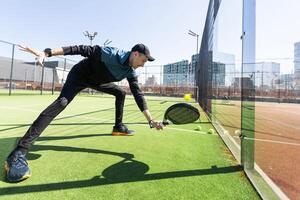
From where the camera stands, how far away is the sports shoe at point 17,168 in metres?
2.62

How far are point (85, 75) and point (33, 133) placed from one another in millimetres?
1144

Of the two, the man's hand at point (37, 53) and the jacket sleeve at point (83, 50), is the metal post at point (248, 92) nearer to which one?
the jacket sleeve at point (83, 50)

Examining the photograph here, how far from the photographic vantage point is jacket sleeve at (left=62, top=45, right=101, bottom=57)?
10.3 ft

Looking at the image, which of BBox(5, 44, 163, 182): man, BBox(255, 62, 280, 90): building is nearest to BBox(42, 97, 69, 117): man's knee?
BBox(5, 44, 163, 182): man

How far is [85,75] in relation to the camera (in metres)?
3.75

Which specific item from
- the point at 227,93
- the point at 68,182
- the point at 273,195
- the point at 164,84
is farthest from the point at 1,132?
the point at 164,84

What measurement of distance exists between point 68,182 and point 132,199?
2.51ft

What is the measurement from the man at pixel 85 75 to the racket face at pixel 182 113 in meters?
0.27

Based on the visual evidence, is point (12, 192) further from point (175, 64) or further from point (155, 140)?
point (175, 64)

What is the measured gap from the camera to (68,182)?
2625mm

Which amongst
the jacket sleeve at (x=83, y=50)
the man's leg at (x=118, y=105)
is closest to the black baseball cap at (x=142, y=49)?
the jacket sleeve at (x=83, y=50)

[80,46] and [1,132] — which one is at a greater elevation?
[80,46]

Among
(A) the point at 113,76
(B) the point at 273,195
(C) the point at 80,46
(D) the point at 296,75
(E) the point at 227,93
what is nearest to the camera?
(B) the point at 273,195

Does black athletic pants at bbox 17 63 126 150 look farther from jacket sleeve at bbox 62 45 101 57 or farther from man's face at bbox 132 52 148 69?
man's face at bbox 132 52 148 69
